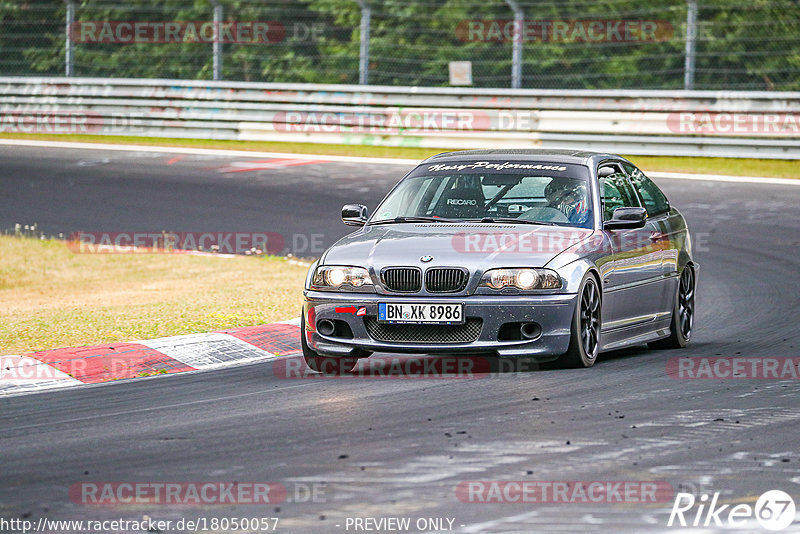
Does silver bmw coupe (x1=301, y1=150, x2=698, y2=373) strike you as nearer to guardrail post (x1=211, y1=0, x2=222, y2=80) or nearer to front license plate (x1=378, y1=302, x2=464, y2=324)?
front license plate (x1=378, y1=302, x2=464, y2=324)

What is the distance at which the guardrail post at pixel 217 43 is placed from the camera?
26031 mm

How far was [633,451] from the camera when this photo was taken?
642cm

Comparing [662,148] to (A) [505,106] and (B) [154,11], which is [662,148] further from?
(B) [154,11]

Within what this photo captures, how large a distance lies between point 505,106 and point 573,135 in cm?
126

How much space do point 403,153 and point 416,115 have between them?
704 mm

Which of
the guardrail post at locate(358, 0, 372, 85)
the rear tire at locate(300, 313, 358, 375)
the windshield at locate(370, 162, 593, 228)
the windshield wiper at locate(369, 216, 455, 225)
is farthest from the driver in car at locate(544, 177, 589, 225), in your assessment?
the guardrail post at locate(358, 0, 372, 85)

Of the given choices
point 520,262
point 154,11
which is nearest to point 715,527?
point 520,262

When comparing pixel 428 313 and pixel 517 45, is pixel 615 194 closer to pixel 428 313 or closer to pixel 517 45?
pixel 428 313

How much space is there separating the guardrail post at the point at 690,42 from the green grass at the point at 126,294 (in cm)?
914

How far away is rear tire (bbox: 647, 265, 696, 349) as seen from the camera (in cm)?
1041

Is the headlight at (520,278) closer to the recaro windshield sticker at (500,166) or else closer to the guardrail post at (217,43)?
the recaro windshield sticker at (500,166)

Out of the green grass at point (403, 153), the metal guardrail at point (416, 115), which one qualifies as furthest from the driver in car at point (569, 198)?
the metal guardrail at point (416, 115)

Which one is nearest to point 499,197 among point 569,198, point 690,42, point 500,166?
point 500,166

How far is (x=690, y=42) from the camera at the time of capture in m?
22.1
